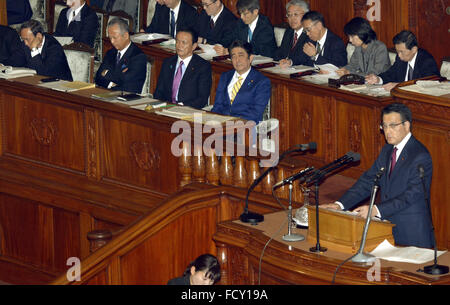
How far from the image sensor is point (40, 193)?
8227mm

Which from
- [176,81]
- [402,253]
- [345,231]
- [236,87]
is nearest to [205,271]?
[345,231]

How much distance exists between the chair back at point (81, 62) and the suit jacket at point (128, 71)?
10.6 inches

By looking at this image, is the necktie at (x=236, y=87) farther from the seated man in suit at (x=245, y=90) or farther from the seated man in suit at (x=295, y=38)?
the seated man in suit at (x=295, y=38)

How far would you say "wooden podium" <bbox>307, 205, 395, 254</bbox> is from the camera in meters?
5.15

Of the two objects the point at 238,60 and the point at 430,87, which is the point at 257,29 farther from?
the point at 430,87

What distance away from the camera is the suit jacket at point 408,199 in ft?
19.2

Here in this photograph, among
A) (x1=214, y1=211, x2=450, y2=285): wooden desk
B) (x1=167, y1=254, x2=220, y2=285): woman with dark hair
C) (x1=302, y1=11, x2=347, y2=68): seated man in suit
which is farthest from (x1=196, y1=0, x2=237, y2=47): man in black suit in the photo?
(x1=167, y1=254, x2=220, y2=285): woman with dark hair

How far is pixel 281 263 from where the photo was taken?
16.8ft

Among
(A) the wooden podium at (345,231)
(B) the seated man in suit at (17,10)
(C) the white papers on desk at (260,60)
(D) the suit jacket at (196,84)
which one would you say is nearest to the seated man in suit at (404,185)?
(A) the wooden podium at (345,231)

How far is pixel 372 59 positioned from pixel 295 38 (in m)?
1.16

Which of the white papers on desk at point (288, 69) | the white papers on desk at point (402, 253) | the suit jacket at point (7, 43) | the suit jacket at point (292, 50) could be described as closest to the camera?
the white papers on desk at point (402, 253)

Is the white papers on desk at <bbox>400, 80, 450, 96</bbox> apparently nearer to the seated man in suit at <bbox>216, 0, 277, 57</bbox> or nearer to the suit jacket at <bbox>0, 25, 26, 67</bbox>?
the seated man in suit at <bbox>216, 0, 277, 57</bbox>

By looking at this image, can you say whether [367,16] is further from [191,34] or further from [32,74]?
[32,74]

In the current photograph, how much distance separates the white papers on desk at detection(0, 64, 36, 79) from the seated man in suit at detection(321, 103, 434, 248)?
4057mm
